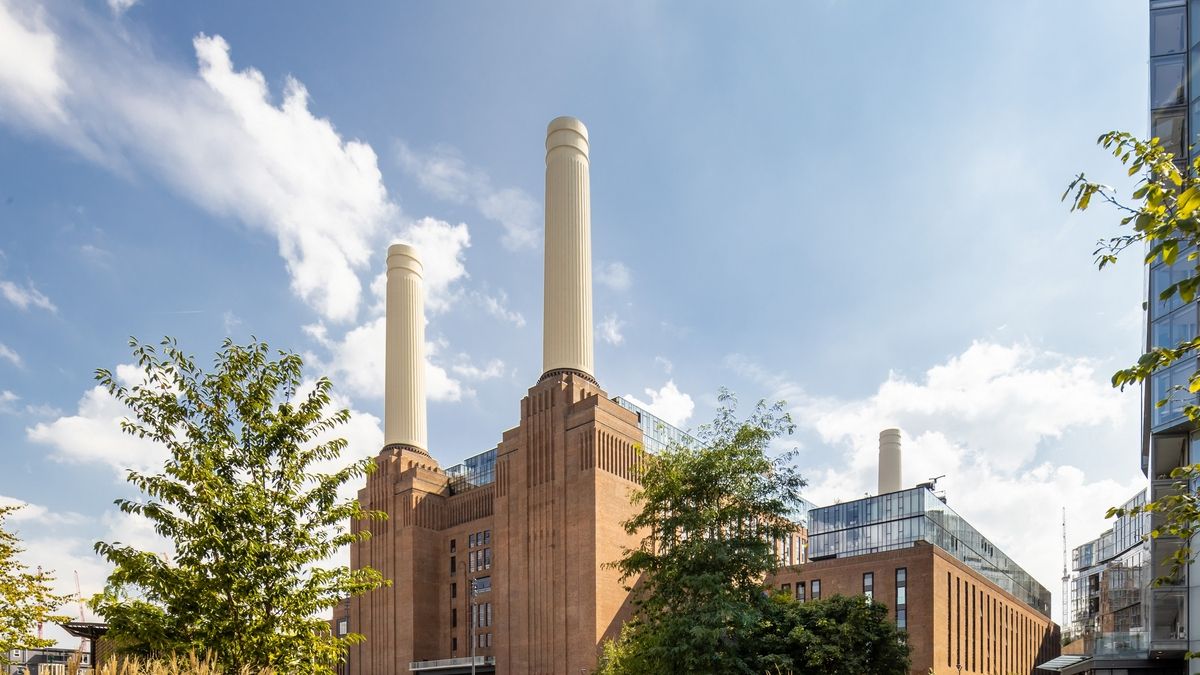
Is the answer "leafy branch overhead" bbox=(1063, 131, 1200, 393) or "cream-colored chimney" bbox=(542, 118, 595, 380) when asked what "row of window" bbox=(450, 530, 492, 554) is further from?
"leafy branch overhead" bbox=(1063, 131, 1200, 393)

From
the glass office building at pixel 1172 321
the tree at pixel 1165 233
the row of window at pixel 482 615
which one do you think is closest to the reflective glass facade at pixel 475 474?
the row of window at pixel 482 615

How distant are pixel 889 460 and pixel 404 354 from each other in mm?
62311

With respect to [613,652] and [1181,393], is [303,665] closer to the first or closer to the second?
[1181,393]

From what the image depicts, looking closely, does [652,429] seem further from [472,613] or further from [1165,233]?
[1165,233]

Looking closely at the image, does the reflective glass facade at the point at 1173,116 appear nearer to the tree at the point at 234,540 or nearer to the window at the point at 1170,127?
the window at the point at 1170,127

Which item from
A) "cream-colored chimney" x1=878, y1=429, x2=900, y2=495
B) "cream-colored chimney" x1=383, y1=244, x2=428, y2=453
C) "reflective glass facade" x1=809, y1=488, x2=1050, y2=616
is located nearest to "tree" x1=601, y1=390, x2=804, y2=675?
"reflective glass facade" x1=809, y1=488, x2=1050, y2=616

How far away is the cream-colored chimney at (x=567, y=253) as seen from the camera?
80250 millimetres

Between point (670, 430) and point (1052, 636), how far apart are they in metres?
64.2

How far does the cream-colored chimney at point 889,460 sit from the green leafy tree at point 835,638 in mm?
65428

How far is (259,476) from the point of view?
14.3 meters

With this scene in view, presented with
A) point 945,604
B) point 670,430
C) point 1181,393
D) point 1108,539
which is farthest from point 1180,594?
point 1108,539

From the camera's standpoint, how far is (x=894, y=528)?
2953 inches

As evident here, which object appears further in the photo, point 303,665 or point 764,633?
point 764,633

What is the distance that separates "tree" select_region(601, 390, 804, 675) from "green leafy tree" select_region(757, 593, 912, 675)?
428cm
